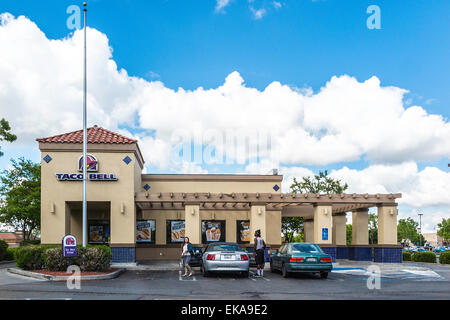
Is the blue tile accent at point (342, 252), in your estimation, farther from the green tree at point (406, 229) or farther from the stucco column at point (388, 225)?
the green tree at point (406, 229)

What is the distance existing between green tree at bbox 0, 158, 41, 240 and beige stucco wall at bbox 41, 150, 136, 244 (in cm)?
1348

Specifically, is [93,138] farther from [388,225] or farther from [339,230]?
[339,230]

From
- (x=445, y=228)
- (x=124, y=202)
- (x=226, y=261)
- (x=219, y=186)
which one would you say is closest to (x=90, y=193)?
(x=124, y=202)

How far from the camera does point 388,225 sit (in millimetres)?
25844

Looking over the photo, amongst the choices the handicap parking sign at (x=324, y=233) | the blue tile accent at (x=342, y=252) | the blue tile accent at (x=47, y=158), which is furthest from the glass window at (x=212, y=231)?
the blue tile accent at (x=47, y=158)

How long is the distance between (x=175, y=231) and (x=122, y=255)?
24.5ft

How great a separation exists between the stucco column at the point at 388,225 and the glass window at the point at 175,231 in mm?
12449

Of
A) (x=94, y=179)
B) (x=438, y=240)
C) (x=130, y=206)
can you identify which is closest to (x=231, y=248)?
(x=130, y=206)

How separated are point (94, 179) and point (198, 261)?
7.19m

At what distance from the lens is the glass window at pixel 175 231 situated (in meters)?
31.0

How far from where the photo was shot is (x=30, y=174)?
3956cm
